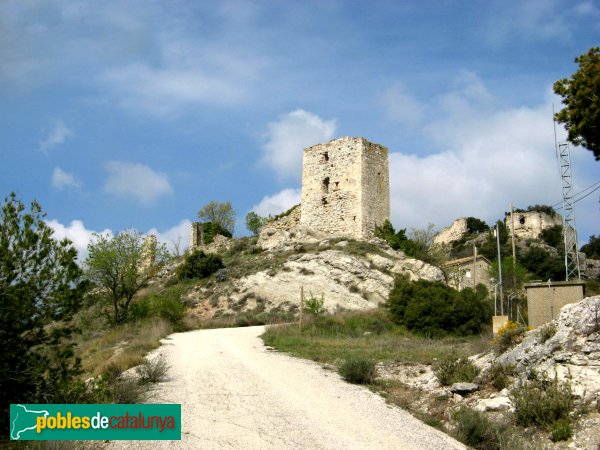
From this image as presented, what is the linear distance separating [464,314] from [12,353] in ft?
68.7

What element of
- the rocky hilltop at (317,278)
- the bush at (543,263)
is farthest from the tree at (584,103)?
the bush at (543,263)

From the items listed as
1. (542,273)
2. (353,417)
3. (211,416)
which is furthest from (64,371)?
(542,273)

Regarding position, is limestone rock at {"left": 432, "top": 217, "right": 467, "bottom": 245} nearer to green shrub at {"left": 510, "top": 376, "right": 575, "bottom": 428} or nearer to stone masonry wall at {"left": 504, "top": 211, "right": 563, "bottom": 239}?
stone masonry wall at {"left": 504, "top": 211, "right": 563, "bottom": 239}

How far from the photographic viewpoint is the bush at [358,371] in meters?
12.9

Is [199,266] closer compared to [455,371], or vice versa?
[455,371]

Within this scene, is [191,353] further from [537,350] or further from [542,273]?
Result: [542,273]

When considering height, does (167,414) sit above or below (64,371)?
below

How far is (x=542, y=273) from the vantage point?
52.8m

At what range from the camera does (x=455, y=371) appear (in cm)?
1237

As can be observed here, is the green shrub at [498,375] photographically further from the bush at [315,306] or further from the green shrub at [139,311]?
the green shrub at [139,311]

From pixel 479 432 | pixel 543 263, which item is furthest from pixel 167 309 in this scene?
pixel 543 263

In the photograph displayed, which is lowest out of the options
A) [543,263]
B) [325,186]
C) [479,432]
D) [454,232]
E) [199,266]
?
[479,432]

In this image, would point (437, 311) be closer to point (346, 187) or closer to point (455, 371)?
point (346, 187)

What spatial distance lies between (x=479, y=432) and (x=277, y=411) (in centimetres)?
327
